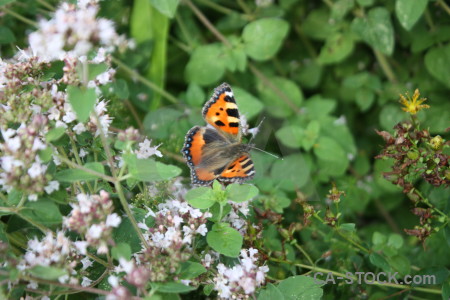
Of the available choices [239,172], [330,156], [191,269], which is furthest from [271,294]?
[330,156]

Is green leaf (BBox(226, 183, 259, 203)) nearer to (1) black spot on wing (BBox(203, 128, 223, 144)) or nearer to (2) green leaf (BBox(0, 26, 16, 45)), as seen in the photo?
(1) black spot on wing (BBox(203, 128, 223, 144))

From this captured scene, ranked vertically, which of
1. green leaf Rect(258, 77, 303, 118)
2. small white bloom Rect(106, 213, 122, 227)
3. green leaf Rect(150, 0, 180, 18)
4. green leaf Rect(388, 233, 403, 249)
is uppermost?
green leaf Rect(150, 0, 180, 18)

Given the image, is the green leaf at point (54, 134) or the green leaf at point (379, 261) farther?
the green leaf at point (379, 261)

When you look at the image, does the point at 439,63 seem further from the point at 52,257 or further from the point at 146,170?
the point at 52,257

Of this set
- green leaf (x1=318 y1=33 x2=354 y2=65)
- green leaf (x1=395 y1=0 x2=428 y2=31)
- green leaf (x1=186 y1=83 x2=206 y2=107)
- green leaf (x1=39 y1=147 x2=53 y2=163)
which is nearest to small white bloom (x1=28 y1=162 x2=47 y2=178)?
green leaf (x1=39 y1=147 x2=53 y2=163)

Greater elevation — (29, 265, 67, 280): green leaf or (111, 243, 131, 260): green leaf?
(29, 265, 67, 280): green leaf

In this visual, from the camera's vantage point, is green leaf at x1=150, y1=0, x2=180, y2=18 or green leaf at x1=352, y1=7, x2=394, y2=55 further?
green leaf at x1=352, y1=7, x2=394, y2=55

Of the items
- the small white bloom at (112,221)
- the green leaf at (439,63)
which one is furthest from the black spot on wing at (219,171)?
the green leaf at (439,63)

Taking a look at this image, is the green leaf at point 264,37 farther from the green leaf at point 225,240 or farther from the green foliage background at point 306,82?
the green leaf at point 225,240
